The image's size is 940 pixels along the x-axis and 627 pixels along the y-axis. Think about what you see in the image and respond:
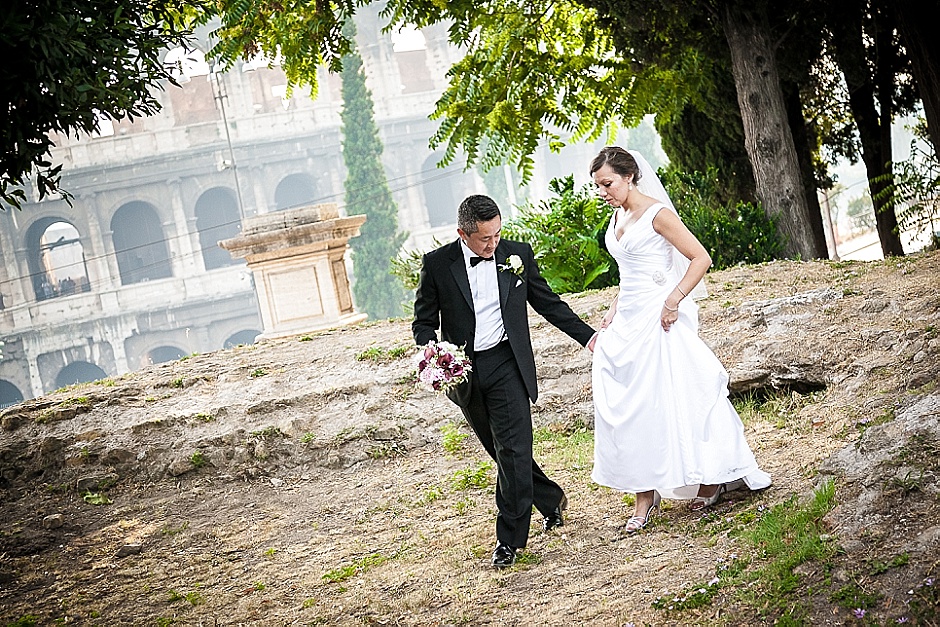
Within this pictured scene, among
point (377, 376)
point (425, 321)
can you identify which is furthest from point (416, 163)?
point (425, 321)

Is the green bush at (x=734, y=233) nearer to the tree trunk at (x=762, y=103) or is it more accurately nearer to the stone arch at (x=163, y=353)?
the tree trunk at (x=762, y=103)

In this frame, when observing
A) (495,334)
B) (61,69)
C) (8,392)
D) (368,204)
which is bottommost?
(8,392)

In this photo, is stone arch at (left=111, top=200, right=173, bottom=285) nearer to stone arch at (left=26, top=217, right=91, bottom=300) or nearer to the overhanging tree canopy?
stone arch at (left=26, top=217, right=91, bottom=300)

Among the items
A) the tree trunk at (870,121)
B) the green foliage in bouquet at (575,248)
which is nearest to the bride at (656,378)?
the green foliage in bouquet at (575,248)

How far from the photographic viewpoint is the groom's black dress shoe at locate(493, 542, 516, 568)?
484cm

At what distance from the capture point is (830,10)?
448 inches

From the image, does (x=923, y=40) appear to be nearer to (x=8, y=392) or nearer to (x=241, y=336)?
(x=241, y=336)

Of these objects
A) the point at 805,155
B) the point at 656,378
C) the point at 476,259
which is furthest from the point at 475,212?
the point at 805,155

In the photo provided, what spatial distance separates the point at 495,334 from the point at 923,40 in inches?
267

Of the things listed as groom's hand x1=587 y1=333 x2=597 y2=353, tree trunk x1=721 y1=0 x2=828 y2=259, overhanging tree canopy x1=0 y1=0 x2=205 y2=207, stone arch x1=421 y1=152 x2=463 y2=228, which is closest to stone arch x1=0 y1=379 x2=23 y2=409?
stone arch x1=421 y1=152 x2=463 y2=228

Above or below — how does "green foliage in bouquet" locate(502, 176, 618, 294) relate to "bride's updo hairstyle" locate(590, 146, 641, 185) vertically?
below

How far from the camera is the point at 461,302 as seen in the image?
16.3 feet

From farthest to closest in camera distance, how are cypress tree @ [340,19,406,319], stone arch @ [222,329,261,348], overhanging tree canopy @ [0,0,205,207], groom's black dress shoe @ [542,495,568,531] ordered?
1. stone arch @ [222,329,261,348]
2. cypress tree @ [340,19,406,319]
3. groom's black dress shoe @ [542,495,568,531]
4. overhanging tree canopy @ [0,0,205,207]

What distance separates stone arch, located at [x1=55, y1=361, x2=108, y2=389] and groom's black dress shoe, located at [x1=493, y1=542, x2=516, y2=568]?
47.1 metres
